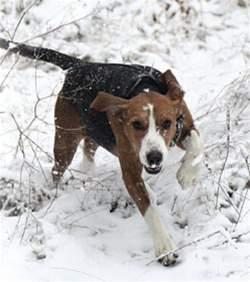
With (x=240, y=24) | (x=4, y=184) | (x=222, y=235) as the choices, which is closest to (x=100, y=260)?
(x=222, y=235)

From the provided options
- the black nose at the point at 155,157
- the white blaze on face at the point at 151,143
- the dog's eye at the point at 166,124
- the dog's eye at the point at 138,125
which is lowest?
the black nose at the point at 155,157

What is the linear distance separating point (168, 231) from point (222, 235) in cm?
44

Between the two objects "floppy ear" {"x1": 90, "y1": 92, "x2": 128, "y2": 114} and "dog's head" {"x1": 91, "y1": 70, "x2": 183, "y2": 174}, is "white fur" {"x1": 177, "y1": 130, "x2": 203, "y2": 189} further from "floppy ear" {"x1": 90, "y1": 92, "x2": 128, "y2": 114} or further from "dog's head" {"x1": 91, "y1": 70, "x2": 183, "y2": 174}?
"floppy ear" {"x1": 90, "y1": 92, "x2": 128, "y2": 114}

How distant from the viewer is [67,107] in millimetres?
5133

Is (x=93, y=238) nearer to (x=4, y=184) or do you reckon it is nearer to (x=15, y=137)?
(x=4, y=184)

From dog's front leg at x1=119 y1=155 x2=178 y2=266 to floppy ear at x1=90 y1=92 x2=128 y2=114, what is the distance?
0.99 ft

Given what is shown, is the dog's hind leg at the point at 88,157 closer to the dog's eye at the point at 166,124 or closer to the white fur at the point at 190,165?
the white fur at the point at 190,165

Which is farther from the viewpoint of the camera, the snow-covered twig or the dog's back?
the dog's back

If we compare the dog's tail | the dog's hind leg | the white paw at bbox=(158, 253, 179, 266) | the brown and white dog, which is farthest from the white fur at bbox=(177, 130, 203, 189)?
the dog's tail

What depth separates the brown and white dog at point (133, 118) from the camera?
13.7 feet

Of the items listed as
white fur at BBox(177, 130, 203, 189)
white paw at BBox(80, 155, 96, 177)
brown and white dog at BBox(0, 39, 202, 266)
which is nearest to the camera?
brown and white dog at BBox(0, 39, 202, 266)

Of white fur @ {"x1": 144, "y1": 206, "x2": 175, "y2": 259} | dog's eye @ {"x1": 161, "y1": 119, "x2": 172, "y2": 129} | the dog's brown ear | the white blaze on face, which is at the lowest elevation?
white fur @ {"x1": 144, "y1": 206, "x2": 175, "y2": 259}

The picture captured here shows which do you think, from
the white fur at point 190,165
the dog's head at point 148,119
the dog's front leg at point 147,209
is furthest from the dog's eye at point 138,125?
the white fur at point 190,165

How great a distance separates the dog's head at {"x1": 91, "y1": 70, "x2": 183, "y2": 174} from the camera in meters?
4.11
